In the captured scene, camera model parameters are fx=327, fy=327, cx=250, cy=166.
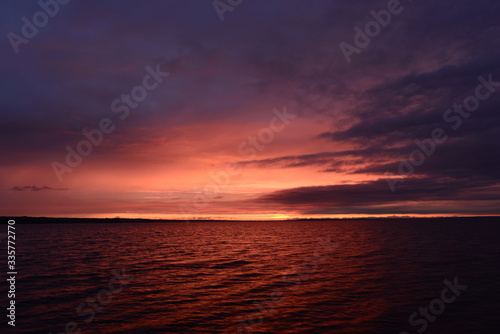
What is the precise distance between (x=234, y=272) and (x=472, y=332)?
22.3 metres

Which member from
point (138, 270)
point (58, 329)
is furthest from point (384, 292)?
point (138, 270)

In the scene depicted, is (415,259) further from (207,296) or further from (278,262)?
(207,296)

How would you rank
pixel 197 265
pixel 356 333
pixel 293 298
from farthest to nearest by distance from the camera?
pixel 197 265 → pixel 293 298 → pixel 356 333

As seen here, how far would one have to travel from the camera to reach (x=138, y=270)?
1410 inches

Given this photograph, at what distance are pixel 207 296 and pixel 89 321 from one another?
322 inches

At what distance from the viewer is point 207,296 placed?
79.6 ft

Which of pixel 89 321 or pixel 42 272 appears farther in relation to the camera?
pixel 42 272

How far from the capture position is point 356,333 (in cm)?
1659

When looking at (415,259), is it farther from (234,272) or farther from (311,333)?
(311,333)

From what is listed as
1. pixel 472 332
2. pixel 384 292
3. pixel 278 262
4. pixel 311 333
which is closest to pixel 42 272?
pixel 278 262

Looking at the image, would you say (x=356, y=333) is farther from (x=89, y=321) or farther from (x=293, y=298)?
(x=89, y=321)

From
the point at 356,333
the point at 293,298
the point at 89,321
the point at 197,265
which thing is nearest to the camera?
the point at 356,333

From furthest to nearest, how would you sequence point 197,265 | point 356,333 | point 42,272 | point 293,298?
1. point 197,265
2. point 42,272
3. point 293,298
4. point 356,333

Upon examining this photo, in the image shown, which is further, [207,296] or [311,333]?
[207,296]
